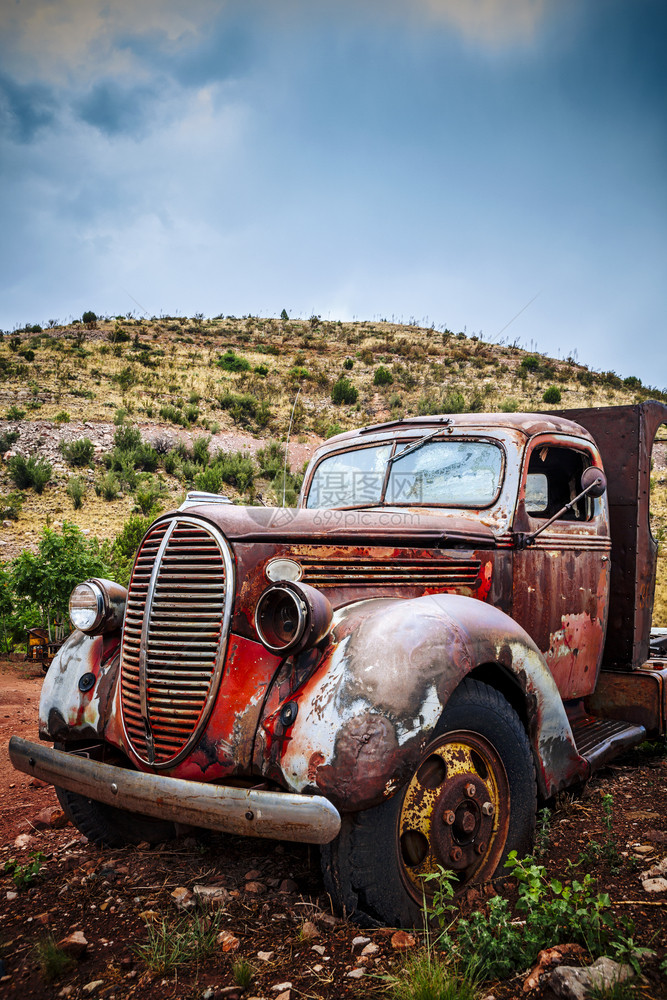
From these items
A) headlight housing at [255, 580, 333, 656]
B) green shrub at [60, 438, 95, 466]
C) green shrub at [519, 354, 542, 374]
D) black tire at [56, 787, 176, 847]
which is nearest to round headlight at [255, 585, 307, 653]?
headlight housing at [255, 580, 333, 656]

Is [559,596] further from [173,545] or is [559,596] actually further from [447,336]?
[447,336]

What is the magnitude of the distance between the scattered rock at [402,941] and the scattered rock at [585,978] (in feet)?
1.64

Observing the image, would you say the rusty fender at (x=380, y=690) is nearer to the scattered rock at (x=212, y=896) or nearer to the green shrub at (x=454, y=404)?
the scattered rock at (x=212, y=896)

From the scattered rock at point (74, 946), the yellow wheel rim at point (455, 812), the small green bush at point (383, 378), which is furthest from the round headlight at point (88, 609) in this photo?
the small green bush at point (383, 378)

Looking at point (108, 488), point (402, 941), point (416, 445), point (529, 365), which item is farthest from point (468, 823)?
point (529, 365)

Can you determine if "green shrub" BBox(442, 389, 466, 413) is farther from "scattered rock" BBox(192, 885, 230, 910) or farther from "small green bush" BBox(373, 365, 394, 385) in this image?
"scattered rock" BBox(192, 885, 230, 910)

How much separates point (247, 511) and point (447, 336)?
3911 cm

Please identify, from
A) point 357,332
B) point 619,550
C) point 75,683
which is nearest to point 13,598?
point 75,683

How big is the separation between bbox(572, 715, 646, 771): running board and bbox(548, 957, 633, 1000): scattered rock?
1.47m

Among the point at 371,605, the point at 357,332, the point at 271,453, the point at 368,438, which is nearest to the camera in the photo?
the point at 371,605

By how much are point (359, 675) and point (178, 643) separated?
0.82 m

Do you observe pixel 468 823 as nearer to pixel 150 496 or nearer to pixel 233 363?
pixel 150 496

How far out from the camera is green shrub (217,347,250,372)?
97.2ft

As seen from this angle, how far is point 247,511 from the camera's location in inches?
111
